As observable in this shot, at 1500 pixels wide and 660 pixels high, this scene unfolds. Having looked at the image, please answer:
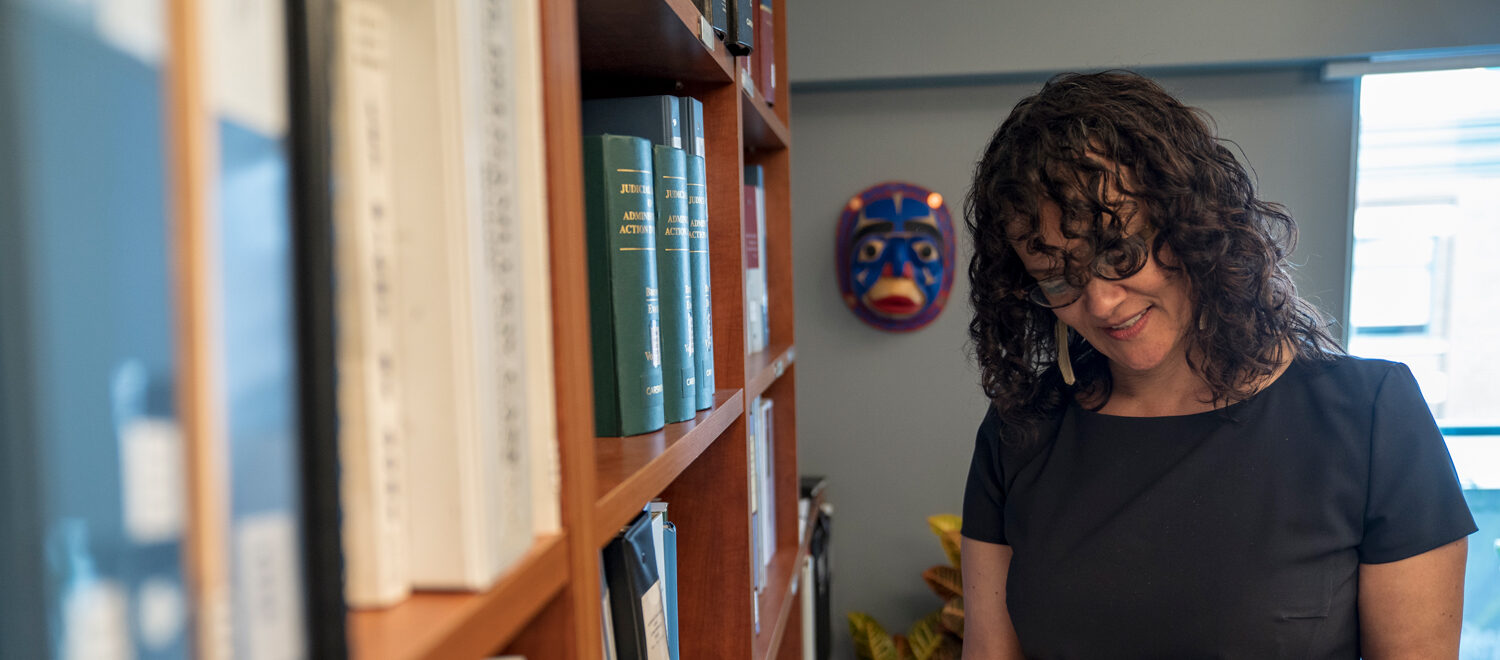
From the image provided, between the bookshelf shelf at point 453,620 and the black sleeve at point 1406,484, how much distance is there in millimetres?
1065

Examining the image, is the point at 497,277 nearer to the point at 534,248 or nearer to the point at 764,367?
the point at 534,248

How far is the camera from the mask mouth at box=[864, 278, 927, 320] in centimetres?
268

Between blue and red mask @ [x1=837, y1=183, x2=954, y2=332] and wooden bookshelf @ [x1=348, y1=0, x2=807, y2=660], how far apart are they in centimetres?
100

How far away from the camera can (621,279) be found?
0.72 m

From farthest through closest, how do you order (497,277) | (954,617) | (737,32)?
(954,617) → (737,32) → (497,277)

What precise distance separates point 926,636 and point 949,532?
36 cm

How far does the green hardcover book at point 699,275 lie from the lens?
86 centimetres

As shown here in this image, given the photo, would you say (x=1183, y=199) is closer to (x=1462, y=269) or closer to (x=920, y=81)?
(x=920, y=81)

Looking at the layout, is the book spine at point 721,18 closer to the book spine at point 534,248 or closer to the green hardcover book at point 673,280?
the green hardcover book at point 673,280

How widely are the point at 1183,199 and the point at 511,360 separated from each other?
0.89 m

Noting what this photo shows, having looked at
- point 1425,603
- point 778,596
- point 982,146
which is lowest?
point 778,596

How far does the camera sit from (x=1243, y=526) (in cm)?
108

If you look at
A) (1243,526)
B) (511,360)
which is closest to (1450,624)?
(1243,526)

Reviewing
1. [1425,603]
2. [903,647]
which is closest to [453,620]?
[1425,603]
